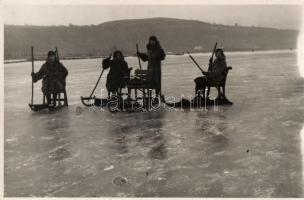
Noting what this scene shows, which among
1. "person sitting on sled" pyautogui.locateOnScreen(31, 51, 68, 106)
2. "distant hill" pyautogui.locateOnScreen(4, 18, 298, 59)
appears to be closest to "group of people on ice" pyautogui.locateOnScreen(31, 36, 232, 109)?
"person sitting on sled" pyautogui.locateOnScreen(31, 51, 68, 106)

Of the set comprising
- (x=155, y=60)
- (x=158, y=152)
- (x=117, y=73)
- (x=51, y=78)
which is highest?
(x=155, y=60)

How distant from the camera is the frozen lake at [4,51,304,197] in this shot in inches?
196

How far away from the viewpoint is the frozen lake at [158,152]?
4988mm

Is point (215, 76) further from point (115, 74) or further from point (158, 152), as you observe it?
point (158, 152)

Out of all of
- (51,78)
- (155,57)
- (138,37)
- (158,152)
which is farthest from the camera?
(138,37)

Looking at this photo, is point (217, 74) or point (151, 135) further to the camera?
point (217, 74)

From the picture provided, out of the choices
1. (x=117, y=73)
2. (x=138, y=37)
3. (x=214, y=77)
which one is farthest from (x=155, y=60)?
(x=138, y=37)

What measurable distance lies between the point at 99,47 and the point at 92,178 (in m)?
57.3

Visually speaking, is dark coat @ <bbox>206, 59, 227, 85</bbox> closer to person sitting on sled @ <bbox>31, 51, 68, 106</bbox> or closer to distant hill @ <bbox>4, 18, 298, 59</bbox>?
person sitting on sled @ <bbox>31, 51, 68, 106</bbox>

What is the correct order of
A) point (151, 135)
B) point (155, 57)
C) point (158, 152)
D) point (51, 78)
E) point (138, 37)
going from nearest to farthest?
point (158, 152), point (151, 135), point (51, 78), point (155, 57), point (138, 37)

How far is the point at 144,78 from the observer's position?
9938 millimetres

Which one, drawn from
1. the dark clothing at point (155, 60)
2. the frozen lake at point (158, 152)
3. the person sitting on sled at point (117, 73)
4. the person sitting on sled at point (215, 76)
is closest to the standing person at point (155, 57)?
the dark clothing at point (155, 60)

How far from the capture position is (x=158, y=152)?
6.24m

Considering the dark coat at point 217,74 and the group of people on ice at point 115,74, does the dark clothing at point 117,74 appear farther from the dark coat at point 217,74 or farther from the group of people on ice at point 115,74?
the dark coat at point 217,74
